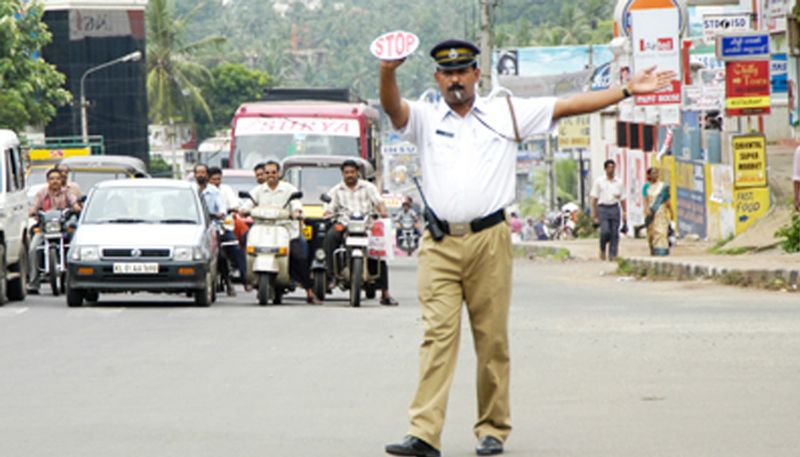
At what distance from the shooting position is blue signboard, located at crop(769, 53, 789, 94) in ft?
131

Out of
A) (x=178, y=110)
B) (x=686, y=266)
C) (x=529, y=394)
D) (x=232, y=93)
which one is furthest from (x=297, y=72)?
(x=529, y=394)

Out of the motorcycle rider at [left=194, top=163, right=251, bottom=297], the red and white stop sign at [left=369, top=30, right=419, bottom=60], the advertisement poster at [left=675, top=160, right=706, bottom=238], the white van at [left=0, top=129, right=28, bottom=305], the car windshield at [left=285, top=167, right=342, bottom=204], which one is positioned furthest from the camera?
the advertisement poster at [left=675, top=160, right=706, bottom=238]

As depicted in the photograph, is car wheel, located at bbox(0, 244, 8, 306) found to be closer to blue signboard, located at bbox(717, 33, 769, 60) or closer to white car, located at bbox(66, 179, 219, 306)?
white car, located at bbox(66, 179, 219, 306)

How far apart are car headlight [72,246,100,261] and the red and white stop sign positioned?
11.8 m

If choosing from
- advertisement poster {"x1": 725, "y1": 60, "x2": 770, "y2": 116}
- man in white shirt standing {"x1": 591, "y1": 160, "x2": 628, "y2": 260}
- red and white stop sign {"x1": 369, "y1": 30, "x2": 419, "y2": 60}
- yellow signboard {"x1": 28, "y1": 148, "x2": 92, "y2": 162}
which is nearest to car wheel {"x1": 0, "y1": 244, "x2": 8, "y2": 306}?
man in white shirt standing {"x1": 591, "y1": 160, "x2": 628, "y2": 260}

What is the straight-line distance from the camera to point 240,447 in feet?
28.8

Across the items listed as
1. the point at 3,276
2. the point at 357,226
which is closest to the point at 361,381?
the point at 357,226

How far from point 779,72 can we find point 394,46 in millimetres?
33804

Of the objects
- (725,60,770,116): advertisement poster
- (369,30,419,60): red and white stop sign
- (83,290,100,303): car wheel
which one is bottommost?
(83,290,100,303): car wheel

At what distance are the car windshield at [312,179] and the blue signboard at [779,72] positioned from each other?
638 inches

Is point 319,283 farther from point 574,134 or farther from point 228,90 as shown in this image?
point 228,90

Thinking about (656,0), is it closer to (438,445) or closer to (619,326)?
(619,326)

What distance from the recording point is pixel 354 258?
2003cm

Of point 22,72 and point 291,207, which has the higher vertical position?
point 22,72
